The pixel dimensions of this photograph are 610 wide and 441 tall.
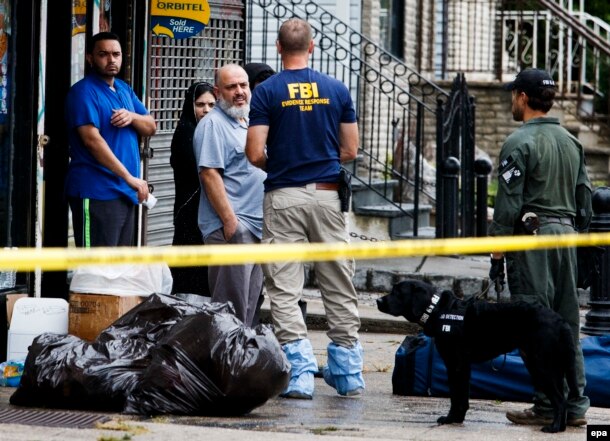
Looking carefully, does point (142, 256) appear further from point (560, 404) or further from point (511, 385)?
point (511, 385)

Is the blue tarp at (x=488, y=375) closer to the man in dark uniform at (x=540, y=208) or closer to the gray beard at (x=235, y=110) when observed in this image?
the man in dark uniform at (x=540, y=208)

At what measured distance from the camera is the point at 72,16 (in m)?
8.58

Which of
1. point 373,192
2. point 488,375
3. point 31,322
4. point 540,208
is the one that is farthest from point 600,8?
point 31,322

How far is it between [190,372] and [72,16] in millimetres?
3162

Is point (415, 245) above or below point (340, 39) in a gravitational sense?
below

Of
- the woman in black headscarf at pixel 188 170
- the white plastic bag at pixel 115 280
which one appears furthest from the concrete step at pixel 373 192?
the white plastic bag at pixel 115 280

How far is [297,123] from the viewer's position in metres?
7.12

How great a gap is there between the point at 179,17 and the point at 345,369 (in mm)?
3524

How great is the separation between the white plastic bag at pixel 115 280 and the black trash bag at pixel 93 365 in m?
0.47

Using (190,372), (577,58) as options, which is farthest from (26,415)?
(577,58)

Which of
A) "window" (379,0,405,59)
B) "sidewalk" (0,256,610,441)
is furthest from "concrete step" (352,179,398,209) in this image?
"sidewalk" (0,256,610,441)

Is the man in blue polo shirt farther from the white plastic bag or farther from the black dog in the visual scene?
the black dog

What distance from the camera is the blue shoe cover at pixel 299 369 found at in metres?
7.17

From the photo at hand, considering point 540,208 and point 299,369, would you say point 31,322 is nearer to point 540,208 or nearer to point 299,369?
point 299,369
